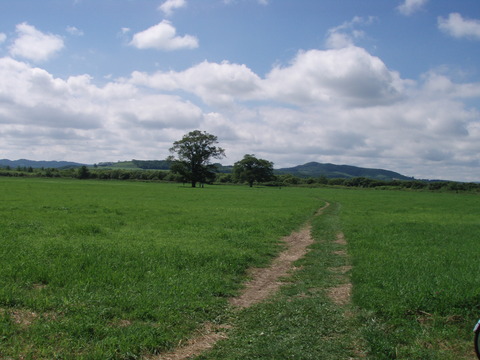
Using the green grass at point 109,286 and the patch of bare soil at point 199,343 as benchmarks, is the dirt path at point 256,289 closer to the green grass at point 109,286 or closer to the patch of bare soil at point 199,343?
the patch of bare soil at point 199,343

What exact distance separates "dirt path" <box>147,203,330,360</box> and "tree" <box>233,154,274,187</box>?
384 ft

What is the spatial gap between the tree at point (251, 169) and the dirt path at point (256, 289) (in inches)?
4608

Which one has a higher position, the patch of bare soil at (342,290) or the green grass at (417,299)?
the green grass at (417,299)

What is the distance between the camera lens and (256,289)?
32.2 ft

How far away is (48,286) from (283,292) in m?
5.71

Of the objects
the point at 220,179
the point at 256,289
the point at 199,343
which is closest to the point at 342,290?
the point at 256,289

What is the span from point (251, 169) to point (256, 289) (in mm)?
128439

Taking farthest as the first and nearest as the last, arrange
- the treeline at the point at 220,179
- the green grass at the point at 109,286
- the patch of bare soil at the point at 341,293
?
the treeline at the point at 220,179
the patch of bare soil at the point at 341,293
the green grass at the point at 109,286

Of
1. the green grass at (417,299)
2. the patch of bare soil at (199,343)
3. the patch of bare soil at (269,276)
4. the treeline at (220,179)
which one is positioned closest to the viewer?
the patch of bare soil at (199,343)

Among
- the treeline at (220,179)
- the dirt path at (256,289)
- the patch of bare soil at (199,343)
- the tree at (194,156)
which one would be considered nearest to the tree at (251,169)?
the treeline at (220,179)

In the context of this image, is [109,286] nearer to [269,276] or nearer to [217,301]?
[217,301]

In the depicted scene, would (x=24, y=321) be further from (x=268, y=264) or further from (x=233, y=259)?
(x=268, y=264)

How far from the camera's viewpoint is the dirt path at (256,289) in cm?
614

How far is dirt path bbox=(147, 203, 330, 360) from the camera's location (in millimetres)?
6137
